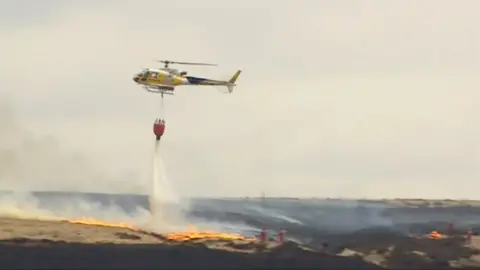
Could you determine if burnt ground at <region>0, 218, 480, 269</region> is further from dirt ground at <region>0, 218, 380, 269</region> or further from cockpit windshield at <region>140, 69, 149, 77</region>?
cockpit windshield at <region>140, 69, 149, 77</region>

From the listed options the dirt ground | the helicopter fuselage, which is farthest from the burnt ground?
the helicopter fuselage

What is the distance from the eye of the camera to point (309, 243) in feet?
223

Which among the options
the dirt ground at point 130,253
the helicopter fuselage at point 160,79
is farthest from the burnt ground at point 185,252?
the helicopter fuselage at point 160,79

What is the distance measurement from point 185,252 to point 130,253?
2.97 metres

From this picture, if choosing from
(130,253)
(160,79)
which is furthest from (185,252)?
(160,79)

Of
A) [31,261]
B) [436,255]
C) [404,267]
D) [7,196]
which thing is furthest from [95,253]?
[7,196]

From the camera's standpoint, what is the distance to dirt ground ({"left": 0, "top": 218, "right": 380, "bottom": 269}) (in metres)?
42.8

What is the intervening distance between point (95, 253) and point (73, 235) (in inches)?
482

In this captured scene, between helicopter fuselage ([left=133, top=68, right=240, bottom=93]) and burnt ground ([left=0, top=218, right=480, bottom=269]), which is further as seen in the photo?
helicopter fuselage ([left=133, top=68, right=240, bottom=93])

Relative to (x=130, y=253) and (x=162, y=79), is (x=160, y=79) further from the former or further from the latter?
(x=130, y=253)

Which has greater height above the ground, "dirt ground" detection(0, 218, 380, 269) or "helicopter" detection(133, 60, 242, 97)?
"helicopter" detection(133, 60, 242, 97)

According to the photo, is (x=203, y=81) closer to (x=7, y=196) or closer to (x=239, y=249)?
(x=239, y=249)

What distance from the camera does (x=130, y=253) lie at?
48.7 metres

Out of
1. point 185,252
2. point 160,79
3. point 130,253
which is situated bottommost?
point 130,253
